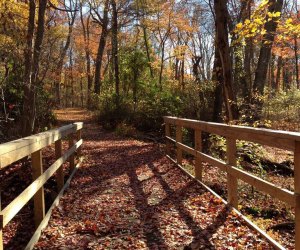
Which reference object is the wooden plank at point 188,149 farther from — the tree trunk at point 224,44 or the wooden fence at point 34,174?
the wooden fence at point 34,174

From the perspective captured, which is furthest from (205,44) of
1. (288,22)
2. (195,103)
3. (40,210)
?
(40,210)

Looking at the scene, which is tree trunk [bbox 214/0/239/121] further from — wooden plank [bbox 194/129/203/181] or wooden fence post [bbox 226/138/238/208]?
wooden fence post [bbox 226/138/238/208]

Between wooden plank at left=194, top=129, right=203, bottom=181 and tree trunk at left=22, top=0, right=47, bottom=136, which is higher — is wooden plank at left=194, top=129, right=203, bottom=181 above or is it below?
below

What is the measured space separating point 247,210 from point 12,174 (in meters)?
4.63

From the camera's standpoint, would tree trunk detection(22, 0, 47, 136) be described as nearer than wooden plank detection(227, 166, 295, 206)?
No

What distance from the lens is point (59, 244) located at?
4.68 meters

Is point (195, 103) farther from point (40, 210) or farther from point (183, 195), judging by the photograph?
point (40, 210)

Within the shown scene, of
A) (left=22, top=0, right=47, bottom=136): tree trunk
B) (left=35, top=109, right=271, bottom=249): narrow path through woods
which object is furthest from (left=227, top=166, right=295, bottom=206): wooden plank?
(left=22, top=0, right=47, bottom=136): tree trunk

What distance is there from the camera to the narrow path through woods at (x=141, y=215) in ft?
15.2

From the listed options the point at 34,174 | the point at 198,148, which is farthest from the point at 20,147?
the point at 198,148

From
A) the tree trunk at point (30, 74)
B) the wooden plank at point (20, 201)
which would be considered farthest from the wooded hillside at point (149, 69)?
the wooden plank at point (20, 201)

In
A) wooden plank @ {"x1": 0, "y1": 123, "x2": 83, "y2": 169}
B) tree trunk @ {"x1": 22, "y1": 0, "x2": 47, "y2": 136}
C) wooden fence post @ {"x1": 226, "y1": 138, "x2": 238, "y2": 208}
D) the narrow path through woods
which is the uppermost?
tree trunk @ {"x1": 22, "y1": 0, "x2": 47, "y2": 136}

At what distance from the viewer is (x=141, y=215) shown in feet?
18.7

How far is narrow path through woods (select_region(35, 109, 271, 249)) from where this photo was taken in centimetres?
464
